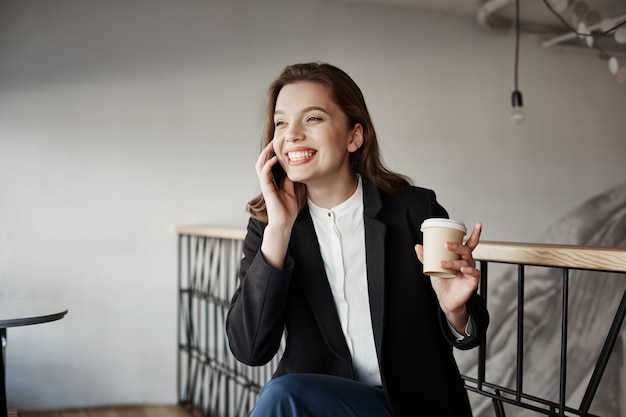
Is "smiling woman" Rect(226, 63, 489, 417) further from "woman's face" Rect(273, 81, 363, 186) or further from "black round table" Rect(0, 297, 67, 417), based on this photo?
"black round table" Rect(0, 297, 67, 417)

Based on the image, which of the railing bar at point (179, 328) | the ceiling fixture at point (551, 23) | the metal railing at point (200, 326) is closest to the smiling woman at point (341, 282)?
the metal railing at point (200, 326)

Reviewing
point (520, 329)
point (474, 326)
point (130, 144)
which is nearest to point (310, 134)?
point (474, 326)

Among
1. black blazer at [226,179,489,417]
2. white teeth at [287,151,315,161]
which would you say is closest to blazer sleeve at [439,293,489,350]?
black blazer at [226,179,489,417]

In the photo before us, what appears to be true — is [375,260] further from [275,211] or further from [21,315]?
[21,315]

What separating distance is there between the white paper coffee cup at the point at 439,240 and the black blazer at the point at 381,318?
17 cm

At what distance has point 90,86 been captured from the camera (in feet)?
12.4

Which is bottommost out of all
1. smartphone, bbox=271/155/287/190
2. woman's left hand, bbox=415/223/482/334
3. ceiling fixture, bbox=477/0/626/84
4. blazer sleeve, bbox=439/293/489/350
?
blazer sleeve, bbox=439/293/489/350

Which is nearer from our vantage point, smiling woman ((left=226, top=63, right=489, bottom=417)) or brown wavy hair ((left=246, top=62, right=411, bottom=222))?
smiling woman ((left=226, top=63, right=489, bottom=417))

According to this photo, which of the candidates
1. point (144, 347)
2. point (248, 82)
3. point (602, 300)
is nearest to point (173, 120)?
point (248, 82)

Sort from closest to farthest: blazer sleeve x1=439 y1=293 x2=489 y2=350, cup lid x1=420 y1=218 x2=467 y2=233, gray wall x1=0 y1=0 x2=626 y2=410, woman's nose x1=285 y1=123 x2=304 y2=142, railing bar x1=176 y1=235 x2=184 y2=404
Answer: cup lid x1=420 y1=218 x2=467 y2=233, blazer sleeve x1=439 y1=293 x2=489 y2=350, woman's nose x1=285 y1=123 x2=304 y2=142, gray wall x1=0 y1=0 x2=626 y2=410, railing bar x1=176 y1=235 x2=184 y2=404

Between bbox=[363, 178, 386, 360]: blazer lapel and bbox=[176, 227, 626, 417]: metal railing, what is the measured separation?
0.29 m

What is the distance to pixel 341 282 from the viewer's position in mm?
1384

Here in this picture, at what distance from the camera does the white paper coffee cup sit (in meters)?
1.13

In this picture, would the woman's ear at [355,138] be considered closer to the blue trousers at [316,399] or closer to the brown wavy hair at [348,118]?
the brown wavy hair at [348,118]
